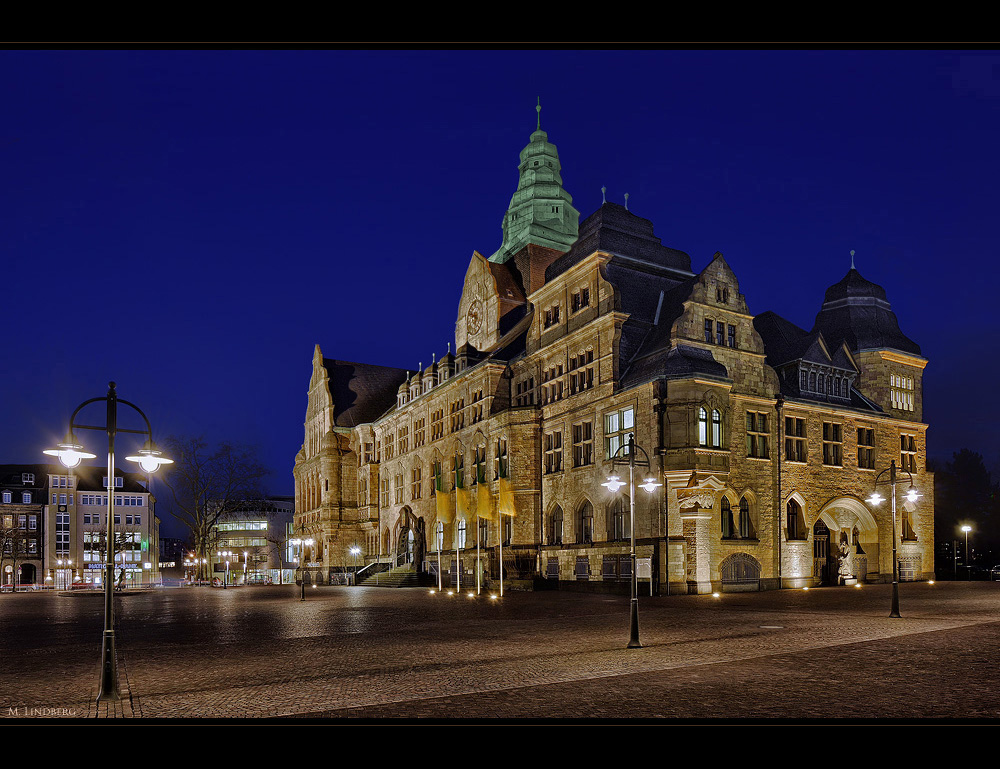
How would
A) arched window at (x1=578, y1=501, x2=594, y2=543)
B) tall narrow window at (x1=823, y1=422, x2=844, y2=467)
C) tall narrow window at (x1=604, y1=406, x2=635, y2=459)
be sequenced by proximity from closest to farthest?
tall narrow window at (x1=604, y1=406, x2=635, y2=459), arched window at (x1=578, y1=501, x2=594, y2=543), tall narrow window at (x1=823, y1=422, x2=844, y2=467)

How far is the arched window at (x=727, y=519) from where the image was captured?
41688 mm

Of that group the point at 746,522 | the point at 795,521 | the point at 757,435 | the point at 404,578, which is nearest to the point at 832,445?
the point at 795,521

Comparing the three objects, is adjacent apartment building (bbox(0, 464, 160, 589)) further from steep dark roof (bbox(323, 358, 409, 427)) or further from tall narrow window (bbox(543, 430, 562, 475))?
tall narrow window (bbox(543, 430, 562, 475))

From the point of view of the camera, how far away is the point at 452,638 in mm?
20828

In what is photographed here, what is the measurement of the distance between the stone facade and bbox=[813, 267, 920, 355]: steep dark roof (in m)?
0.13

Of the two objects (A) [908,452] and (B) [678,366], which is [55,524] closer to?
(B) [678,366]

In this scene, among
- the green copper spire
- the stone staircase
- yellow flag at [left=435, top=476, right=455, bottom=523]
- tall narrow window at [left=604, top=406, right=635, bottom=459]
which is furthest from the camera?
the green copper spire

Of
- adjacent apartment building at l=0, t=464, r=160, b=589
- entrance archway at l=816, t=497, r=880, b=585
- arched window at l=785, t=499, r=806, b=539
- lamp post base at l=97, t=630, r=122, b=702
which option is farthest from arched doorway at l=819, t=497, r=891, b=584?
adjacent apartment building at l=0, t=464, r=160, b=589

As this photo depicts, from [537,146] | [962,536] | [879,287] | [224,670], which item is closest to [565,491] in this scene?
[879,287]

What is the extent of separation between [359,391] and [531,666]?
72.7m

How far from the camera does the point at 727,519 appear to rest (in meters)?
42.0

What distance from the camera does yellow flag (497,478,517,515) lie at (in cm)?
4734

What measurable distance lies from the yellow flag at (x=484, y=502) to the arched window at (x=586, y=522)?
18.4ft

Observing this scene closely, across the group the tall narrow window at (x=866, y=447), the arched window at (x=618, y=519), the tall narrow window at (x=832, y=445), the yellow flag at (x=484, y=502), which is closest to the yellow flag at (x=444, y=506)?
the yellow flag at (x=484, y=502)
